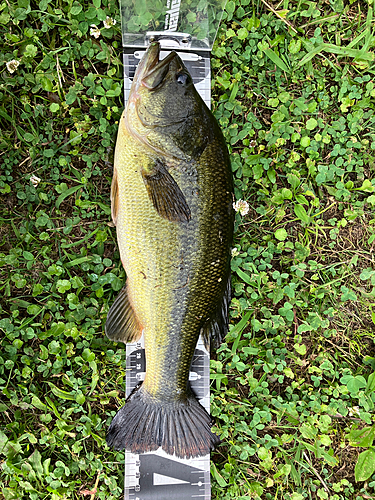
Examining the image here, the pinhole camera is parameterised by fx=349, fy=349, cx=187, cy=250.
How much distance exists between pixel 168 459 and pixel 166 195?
6.21 ft

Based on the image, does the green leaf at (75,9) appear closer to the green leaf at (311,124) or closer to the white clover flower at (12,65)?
the white clover flower at (12,65)

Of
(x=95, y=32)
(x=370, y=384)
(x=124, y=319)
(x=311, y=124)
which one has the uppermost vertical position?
(x=95, y=32)

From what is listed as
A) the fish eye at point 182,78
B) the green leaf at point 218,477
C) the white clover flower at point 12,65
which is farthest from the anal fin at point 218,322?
the white clover flower at point 12,65

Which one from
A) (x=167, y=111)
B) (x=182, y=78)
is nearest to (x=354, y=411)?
(x=167, y=111)

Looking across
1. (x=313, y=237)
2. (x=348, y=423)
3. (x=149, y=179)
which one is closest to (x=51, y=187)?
(x=149, y=179)

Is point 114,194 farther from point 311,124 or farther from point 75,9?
point 311,124

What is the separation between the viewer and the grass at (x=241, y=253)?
96.3 inches

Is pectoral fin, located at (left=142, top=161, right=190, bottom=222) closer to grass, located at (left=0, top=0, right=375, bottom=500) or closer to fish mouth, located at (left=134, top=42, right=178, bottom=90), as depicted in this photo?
fish mouth, located at (left=134, top=42, right=178, bottom=90)

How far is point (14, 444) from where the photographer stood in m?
2.37

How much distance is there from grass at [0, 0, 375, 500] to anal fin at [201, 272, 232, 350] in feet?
1.36

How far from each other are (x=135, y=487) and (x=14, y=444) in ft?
2.90

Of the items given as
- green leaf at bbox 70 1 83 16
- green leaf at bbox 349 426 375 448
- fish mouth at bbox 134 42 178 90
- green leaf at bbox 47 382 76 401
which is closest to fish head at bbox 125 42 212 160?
fish mouth at bbox 134 42 178 90

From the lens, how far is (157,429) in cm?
227

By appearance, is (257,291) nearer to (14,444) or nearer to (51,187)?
(51,187)
